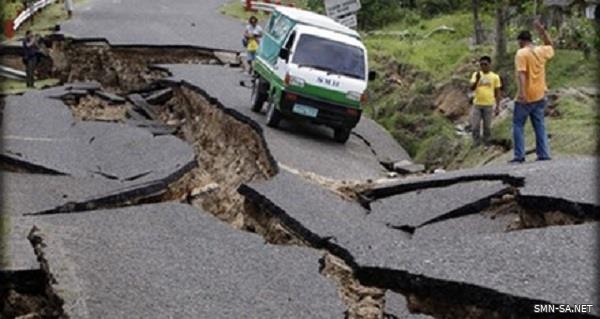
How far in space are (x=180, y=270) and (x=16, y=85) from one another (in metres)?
15.8

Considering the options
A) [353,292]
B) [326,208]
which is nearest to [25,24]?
[326,208]

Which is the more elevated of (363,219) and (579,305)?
(579,305)

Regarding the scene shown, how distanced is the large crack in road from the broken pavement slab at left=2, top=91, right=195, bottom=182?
116 millimetres

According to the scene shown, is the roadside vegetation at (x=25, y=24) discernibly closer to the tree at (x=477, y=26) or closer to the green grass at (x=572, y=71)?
the tree at (x=477, y=26)

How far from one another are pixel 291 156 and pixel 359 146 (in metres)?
3.19

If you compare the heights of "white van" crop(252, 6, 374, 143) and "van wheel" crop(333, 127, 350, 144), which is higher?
"white van" crop(252, 6, 374, 143)

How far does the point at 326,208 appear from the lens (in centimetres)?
1198

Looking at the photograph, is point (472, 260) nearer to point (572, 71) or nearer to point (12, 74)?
point (572, 71)

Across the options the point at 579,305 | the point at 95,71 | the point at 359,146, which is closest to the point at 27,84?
the point at 95,71

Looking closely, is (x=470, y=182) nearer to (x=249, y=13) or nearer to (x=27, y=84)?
(x=27, y=84)

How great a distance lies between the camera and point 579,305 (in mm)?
7605

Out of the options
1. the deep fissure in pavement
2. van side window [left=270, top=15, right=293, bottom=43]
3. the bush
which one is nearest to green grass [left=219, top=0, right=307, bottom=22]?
the bush

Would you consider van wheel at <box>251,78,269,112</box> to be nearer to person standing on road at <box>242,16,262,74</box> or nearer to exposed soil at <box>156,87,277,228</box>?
exposed soil at <box>156,87,277,228</box>

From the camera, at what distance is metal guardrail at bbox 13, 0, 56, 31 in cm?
2868
